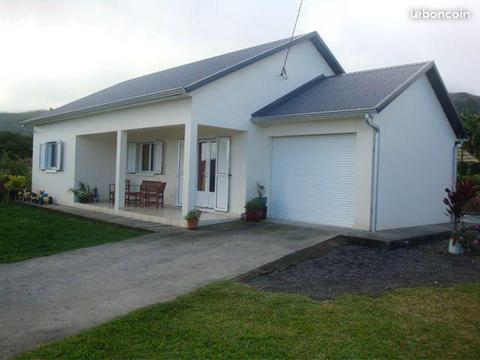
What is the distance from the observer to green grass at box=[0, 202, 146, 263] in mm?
8849

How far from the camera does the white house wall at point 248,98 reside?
11398mm

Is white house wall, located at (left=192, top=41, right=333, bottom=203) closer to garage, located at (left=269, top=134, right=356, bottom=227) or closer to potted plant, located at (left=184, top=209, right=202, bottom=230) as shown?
garage, located at (left=269, top=134, right=356, bottom=227)

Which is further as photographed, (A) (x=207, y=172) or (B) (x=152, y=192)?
(B) (x=152, y=192)

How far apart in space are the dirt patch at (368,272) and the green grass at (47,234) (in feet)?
15.2

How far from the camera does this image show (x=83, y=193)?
15.7m

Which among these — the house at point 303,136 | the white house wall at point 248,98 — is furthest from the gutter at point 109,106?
the white house wall at point 248,98

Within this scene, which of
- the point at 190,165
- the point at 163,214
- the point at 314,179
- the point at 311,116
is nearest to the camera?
the point at 190,165

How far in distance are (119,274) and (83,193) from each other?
368 inches

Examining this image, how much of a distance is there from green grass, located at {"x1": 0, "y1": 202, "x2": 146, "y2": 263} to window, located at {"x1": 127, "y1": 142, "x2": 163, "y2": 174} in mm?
3739

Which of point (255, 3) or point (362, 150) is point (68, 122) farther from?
point (362, 150)

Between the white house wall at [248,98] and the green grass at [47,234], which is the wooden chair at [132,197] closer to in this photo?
the green grass at [47,234]

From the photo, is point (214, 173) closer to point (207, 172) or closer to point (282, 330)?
point (207, 172)

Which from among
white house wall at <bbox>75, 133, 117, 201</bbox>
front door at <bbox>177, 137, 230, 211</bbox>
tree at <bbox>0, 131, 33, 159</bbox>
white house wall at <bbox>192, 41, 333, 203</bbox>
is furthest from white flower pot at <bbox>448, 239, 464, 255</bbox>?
tree at <bbox>0, 131, 33, 159</bbox>

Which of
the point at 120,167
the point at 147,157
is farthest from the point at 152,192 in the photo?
the point at 147,157
